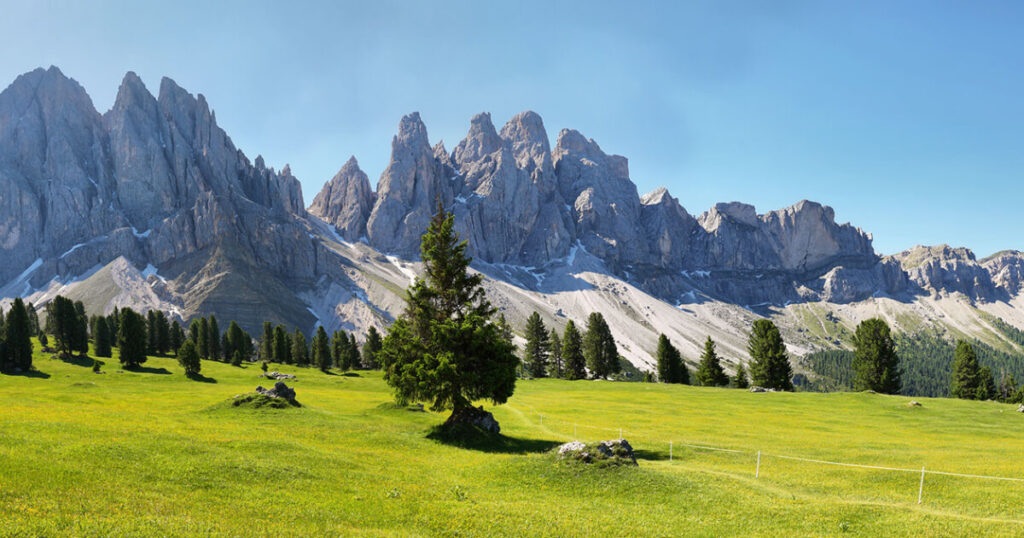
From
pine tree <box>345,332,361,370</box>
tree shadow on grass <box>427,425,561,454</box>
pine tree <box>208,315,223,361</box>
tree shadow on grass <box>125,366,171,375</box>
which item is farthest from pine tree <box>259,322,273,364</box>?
tree shadow on grass <box>427,425,561,454</box>

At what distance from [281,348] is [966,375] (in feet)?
476

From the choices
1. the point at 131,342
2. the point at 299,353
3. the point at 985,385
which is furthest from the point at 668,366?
the point at 131,342

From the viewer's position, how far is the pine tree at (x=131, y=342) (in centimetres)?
8300

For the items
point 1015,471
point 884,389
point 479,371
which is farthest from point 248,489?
point 884,389

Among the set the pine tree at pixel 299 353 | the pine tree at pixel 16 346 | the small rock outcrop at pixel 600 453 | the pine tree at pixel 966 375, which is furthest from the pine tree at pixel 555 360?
Answer: the pine tree at pixel 16 346

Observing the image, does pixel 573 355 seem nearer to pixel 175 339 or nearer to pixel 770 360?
pixel 770 360

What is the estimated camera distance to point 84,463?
1703cm

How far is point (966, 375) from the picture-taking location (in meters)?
84.5

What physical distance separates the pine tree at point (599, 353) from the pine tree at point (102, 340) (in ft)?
333

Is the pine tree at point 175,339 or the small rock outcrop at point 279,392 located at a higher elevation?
the small rock outcrop at point 279,392

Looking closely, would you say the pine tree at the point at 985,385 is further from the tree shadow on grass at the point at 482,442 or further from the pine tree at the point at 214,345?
the pine tree at the point at 214,345

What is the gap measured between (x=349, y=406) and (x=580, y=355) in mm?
64012

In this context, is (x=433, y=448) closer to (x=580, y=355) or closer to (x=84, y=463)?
(x=84, y=463)

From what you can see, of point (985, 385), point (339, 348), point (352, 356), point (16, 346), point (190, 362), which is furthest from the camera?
point (339, 348)
